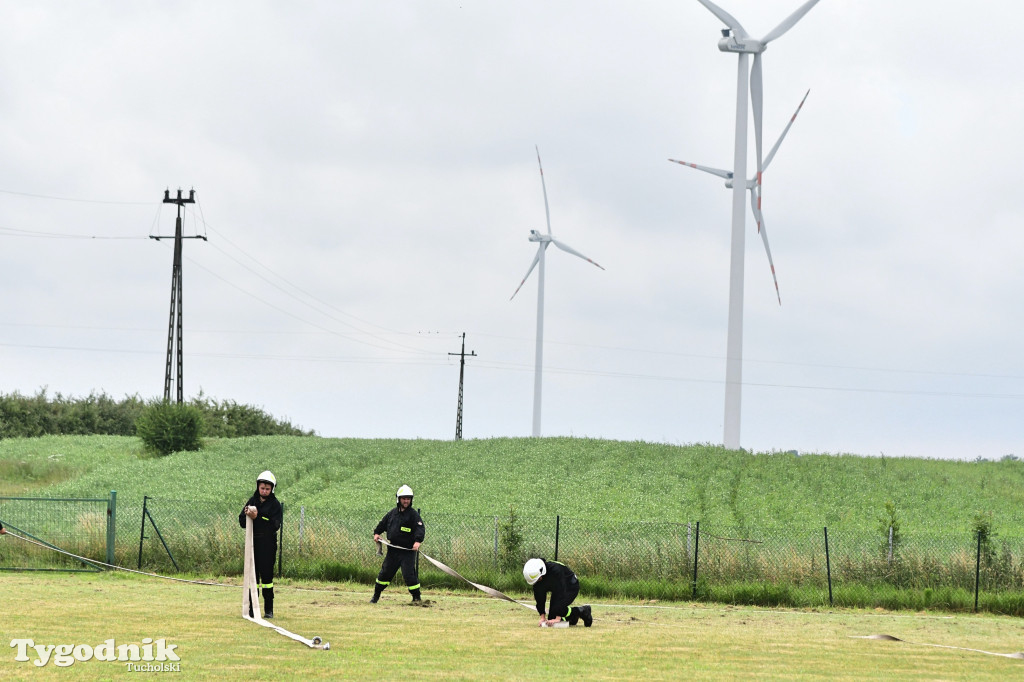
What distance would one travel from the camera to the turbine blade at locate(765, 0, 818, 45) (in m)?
56.1

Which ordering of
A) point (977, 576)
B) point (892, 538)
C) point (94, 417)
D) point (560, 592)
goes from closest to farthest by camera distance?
1. point (560, 592)
2. point (977, 576)
3. point (892, 538)
4. point (94, 417)

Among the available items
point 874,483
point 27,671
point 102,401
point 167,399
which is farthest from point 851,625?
point 102,401

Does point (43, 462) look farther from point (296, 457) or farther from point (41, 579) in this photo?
point (41, 579)

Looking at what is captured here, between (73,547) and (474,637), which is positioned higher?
(474,637)

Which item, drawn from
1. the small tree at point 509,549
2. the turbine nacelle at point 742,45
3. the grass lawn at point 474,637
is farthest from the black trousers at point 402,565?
the turbine nacelle at point 742,45

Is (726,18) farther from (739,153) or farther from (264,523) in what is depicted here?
(264,523)

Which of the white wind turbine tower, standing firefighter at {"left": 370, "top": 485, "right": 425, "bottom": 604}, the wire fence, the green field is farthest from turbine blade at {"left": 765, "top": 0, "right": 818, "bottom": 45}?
standing firefighter at {"left": 370, "top": 485, "right": 425, "bottom": 604}

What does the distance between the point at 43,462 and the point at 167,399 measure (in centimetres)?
768

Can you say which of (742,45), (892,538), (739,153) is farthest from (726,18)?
(892,538)

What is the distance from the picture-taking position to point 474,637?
1534cm

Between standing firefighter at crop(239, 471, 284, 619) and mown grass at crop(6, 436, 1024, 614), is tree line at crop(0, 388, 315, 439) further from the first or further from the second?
standing firefighter at crop(239, 471, 284, 619)

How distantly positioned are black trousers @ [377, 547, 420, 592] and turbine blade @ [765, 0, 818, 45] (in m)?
43.7

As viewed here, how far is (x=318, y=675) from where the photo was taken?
461 inches

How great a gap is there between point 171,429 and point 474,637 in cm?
5433
